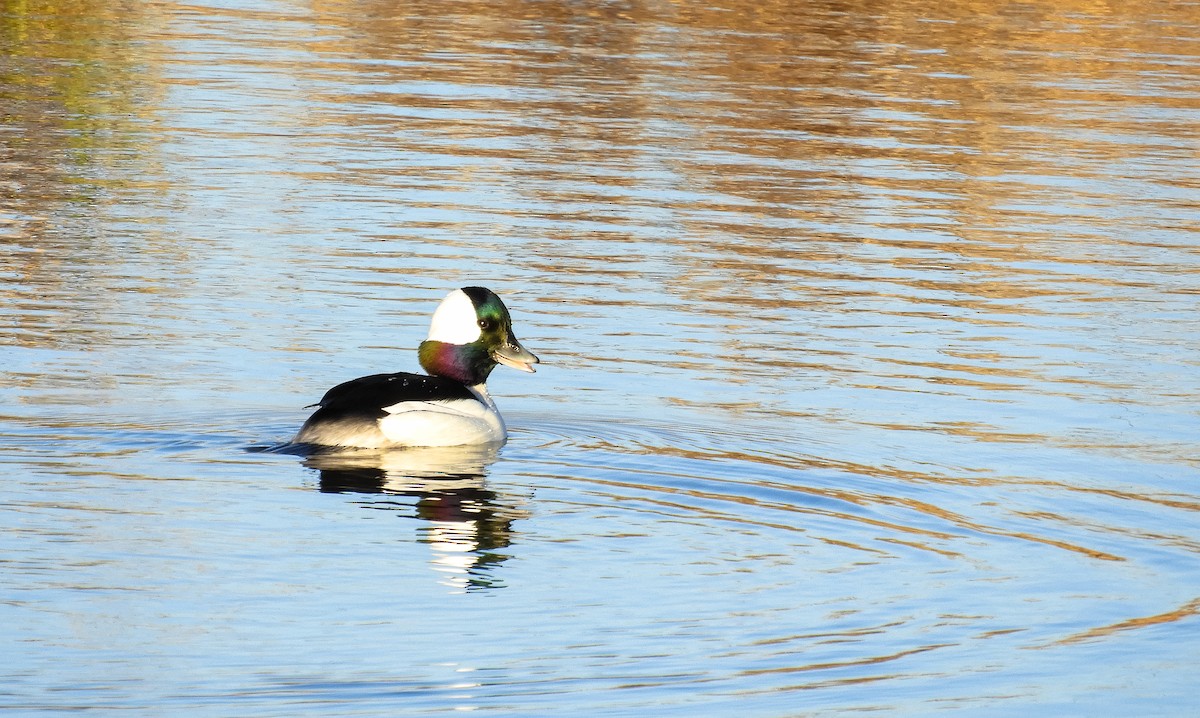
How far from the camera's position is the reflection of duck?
893cm

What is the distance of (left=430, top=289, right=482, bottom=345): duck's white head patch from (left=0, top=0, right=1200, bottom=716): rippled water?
23.2 inches

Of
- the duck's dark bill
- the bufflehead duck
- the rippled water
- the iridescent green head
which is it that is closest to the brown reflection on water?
the rippled water

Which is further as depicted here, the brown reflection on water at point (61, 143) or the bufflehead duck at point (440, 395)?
the brown reflection on water at point (61, 143)

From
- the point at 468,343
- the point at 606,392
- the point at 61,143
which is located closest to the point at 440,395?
the point at 468,343

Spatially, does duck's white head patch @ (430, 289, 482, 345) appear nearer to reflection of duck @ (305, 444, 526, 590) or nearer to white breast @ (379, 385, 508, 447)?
white breast @ (379, 385, 508, 447)

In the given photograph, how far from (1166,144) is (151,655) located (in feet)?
59.0

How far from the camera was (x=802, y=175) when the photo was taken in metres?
20.6

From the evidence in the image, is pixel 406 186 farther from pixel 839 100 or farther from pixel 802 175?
pixel 839 100

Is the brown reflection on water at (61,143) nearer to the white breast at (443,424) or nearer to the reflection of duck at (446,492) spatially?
the white breast at (443,424)

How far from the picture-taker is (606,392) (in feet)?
40.2

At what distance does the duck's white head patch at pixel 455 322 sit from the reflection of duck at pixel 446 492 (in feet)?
3.17

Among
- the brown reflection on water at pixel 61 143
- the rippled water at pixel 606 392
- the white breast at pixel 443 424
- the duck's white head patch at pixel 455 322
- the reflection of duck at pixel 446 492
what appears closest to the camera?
the rippled water at pixel 606 392

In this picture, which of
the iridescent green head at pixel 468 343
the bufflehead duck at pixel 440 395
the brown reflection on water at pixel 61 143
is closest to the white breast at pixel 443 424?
the bufflehead duck at pixel 440 395

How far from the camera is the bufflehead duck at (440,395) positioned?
35.6 ft
